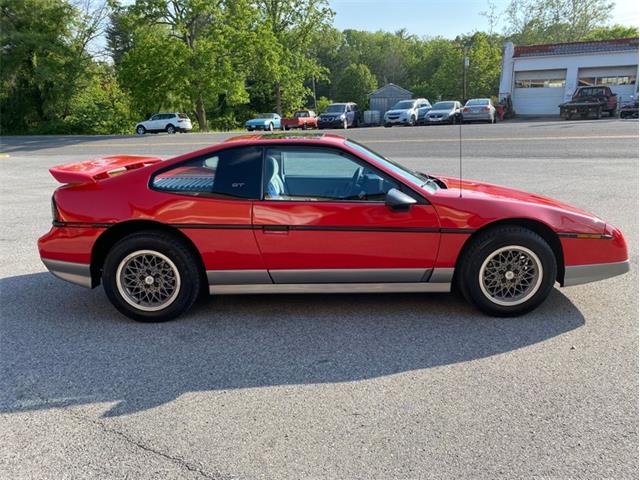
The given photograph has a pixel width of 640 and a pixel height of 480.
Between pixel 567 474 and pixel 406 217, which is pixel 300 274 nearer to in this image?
pixel 406 217

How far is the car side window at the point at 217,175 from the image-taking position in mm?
3986

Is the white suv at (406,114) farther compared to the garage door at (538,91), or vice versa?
the garage door at (538,91)

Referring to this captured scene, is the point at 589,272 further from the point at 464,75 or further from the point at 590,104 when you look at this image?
the point at 590,104

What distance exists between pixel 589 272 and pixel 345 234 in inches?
75.7

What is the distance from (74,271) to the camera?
4078mm

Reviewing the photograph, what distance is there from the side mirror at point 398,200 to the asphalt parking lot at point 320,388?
0.90 meters

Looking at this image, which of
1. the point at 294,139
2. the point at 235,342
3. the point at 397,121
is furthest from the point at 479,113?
the point at 235,342

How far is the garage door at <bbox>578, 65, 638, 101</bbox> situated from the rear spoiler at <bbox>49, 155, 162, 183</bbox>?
40459mm

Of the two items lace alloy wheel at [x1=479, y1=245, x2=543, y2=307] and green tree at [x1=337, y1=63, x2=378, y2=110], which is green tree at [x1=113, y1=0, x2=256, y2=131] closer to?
green tree at [x1=337, y1=63, x2=378, y2=110]

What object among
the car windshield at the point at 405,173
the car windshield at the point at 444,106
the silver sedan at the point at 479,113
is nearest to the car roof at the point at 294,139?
the car windshield at the point at 405,173

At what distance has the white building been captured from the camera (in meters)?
37.0

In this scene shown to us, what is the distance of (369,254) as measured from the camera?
3.89m

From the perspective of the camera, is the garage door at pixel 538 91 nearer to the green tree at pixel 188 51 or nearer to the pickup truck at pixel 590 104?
the pickup truck at pixel 590 104

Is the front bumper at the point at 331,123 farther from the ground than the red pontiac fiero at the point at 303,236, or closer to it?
farther from the ground
